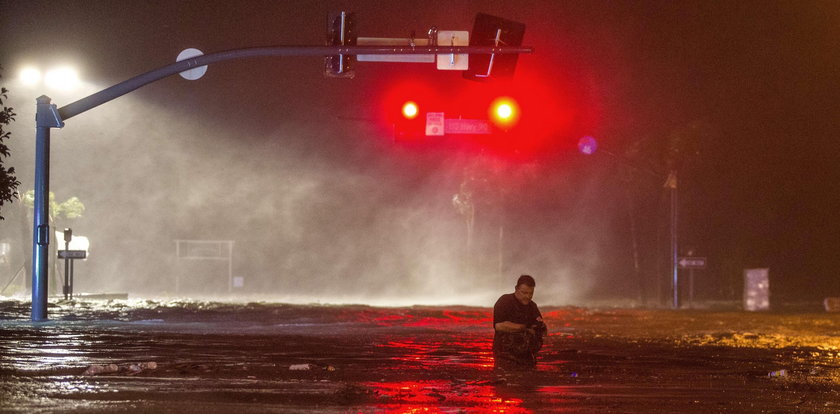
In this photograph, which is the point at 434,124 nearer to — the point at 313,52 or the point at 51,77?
the point at 313,52

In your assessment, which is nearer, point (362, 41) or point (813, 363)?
point (813, 363)

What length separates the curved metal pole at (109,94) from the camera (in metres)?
15.1

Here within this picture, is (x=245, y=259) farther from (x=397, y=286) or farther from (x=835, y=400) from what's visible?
(x=835, y=400)

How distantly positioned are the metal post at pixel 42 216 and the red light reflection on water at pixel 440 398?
36.3 ft

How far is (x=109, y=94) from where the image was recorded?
679 inches

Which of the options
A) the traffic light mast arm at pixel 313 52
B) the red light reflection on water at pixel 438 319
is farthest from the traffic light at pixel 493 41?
the red light reflection on water at pixel 438 319

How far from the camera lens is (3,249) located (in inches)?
1459

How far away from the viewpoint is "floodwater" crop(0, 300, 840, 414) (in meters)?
8.98

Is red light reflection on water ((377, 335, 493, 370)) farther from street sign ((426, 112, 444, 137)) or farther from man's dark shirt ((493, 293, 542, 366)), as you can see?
street sign ((426, 112, 444, 137))

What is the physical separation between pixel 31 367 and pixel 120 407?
3.50m

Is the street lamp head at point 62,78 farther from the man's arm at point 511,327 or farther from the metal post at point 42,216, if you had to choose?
the man's arm at point 511,327

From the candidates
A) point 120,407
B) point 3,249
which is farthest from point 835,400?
point 3,249

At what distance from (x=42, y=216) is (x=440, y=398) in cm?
1267

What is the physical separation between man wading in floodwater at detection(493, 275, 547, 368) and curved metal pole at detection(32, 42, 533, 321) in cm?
507
